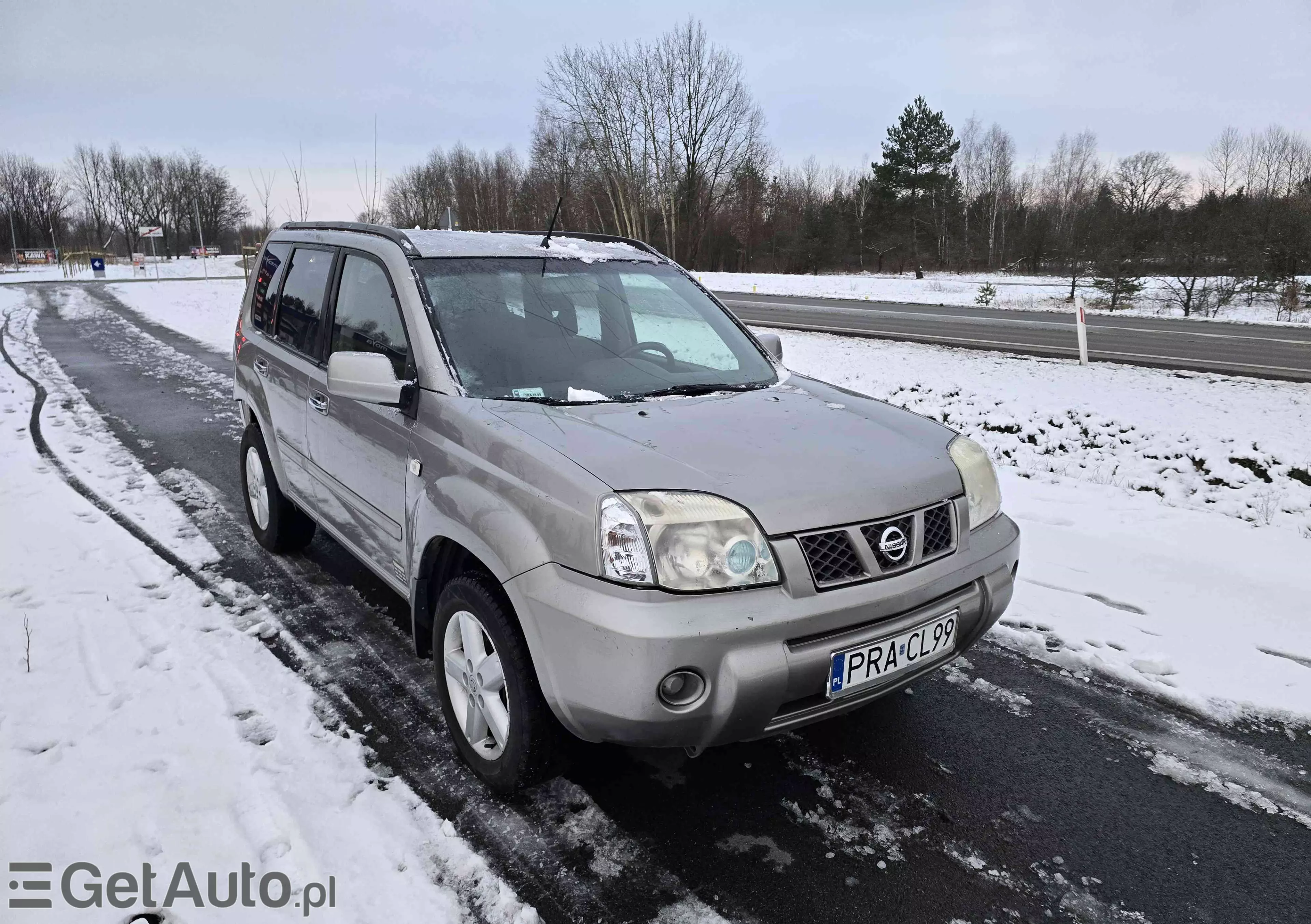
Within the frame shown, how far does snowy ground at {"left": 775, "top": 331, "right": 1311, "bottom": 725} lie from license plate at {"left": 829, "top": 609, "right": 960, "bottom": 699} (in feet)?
4.73

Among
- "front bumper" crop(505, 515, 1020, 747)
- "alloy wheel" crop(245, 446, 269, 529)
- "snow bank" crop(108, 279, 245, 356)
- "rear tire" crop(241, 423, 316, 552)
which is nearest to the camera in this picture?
"front bumper" crop(505, 515, 1020, 747)

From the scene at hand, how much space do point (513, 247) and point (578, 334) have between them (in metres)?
0.66

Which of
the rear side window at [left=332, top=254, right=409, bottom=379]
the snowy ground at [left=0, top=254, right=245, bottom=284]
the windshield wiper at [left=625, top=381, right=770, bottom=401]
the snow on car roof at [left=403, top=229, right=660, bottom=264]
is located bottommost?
the windshield wiper at [left=625, top=381, right=770, bottom=401]

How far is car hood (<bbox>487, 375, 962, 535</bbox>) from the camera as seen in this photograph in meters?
2.32

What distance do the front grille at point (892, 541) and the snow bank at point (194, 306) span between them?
921 centimetres

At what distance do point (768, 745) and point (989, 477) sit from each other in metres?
1.30

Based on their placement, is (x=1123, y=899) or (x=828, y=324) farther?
(x=828, y=324)

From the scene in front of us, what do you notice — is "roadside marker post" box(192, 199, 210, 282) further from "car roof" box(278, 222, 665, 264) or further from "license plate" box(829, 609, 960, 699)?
"license plate" box(829, 609, 960, 699)

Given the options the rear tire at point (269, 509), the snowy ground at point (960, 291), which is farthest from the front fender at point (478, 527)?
the snowy ground at point (960, 291)

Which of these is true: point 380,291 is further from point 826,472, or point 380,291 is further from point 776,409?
point 826,472

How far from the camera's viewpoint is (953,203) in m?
57.0

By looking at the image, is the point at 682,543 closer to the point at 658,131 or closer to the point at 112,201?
the point at 658,131

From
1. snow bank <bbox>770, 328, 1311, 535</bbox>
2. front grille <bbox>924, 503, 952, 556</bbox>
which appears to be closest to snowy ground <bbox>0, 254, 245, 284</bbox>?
snow bank <bbox>770, 328, 1311, 535</bbox>

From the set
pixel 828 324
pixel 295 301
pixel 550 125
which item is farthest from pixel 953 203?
pixel 295 301
